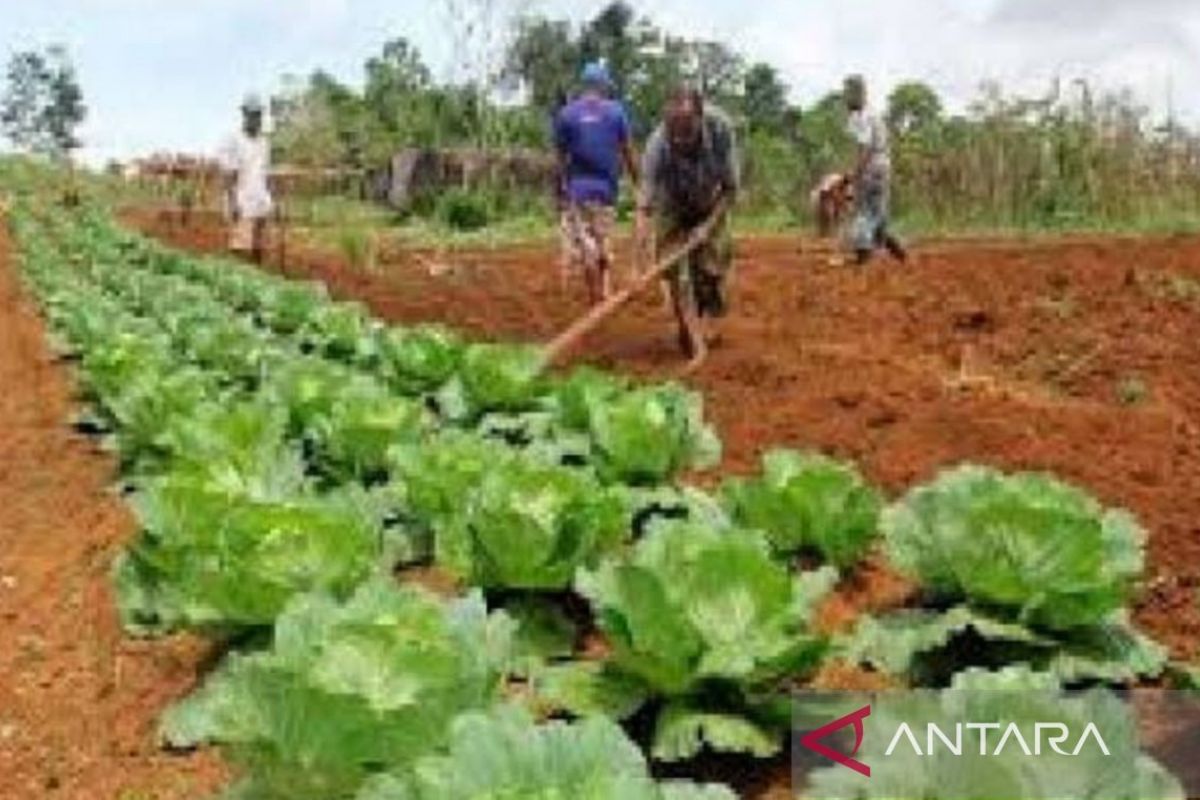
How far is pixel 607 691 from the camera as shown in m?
3.71

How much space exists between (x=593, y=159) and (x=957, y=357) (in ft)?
8.98

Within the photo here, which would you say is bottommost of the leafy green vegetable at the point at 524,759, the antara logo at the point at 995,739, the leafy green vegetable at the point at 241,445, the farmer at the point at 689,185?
the leafy green vegetable at the point at 241,445

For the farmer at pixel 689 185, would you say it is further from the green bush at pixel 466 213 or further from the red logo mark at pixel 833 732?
the green bush at pixel 466 213

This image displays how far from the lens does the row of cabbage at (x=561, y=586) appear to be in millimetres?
3078

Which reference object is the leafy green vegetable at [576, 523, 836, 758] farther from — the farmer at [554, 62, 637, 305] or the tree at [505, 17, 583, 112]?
the tree at [505, 17, 583, 112]

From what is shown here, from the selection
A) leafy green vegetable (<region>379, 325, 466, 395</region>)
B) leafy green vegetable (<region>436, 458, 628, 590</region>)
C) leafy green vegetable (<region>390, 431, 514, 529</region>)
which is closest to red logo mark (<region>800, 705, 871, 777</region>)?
leafy green vegetable (<region>436, 458, 628, 590</region>)

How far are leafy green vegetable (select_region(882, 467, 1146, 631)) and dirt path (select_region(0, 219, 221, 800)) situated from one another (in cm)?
142

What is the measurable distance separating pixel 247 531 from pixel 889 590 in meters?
1.47

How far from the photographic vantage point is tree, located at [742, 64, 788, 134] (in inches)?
2045

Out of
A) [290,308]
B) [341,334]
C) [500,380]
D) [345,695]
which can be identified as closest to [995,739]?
[345,695]

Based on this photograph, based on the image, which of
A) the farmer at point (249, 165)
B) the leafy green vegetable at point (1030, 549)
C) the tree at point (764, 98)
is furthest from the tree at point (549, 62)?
the leafy green vegetable at point (1030, 549)

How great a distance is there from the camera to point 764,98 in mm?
57719

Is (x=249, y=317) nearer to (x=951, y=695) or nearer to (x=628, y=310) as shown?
(x=628, y=310)

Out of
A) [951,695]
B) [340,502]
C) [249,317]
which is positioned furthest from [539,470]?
[249,317]
